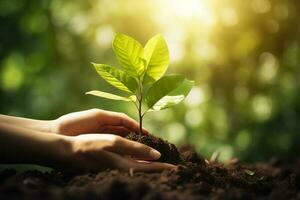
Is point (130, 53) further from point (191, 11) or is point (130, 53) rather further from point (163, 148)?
point (191, 11)

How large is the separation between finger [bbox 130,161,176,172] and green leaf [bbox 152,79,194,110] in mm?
218

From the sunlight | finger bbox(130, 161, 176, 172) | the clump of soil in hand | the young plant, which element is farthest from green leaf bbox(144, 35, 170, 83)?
the sunlight

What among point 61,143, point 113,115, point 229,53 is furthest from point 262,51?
point 61,143

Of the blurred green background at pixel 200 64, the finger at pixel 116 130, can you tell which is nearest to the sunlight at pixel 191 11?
the blurred green background at pixel 200 64

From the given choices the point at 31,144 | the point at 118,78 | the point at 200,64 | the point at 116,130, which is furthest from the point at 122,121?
the point at 200,64

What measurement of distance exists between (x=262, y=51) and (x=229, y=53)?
0.28 m

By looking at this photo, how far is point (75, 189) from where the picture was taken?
136cm

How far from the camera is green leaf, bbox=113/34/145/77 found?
5.79 feet

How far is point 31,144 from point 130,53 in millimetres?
413

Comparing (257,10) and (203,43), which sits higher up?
(257,10)

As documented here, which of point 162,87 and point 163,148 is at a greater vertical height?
point 162,87

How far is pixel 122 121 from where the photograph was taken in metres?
1.97

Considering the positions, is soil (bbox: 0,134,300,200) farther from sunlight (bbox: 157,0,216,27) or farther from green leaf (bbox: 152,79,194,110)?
sunlight (bbox: 157,0,216,27)

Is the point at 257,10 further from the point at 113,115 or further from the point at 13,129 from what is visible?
the point at 13,129
